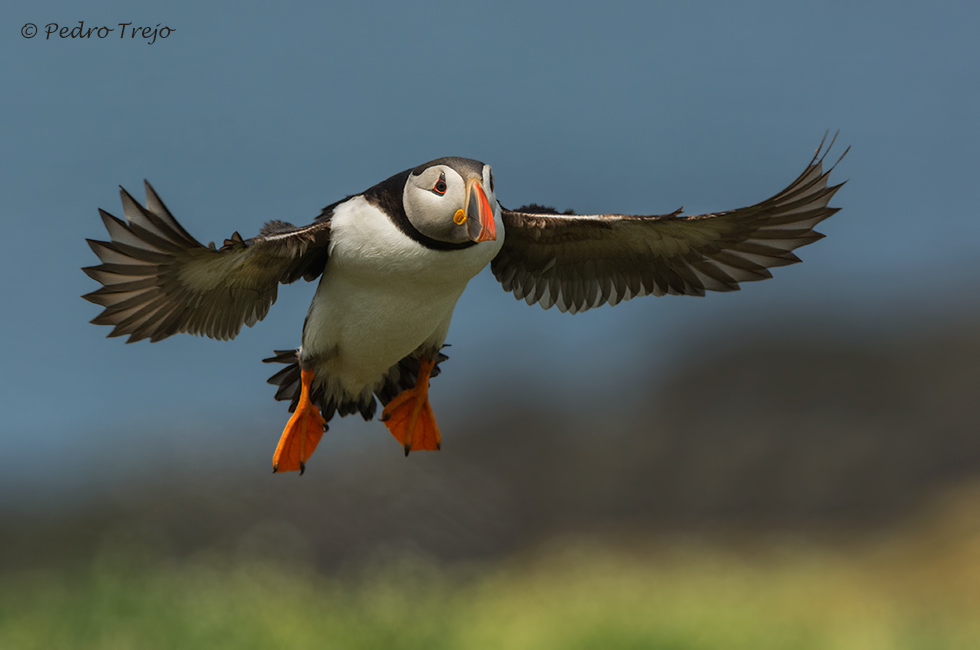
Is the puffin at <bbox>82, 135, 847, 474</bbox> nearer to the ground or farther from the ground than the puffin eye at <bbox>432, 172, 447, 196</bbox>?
nearer to the ground

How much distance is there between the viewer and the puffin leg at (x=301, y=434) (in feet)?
21.7

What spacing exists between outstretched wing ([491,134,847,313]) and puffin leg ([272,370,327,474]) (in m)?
1.93

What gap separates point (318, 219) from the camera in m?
6.36

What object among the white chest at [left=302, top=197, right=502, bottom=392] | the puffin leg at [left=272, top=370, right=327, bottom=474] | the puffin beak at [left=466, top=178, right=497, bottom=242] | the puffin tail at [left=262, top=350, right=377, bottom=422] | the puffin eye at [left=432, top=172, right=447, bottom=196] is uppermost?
the puffin eye at [left=432, top=172, right=447, bottom=196]

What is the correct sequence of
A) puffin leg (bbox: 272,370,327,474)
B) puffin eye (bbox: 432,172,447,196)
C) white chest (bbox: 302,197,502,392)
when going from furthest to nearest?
puffin leg (bbox: 272,370,327,474), white chest (bbox: 302,197,502,392), puffin eye (bbox: 432,172,447,196)

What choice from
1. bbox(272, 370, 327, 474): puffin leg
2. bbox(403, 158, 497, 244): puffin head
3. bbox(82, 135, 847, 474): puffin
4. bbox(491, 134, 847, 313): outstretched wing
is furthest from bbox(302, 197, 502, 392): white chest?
bbox(491, 134, 847, 313): outstretched wing

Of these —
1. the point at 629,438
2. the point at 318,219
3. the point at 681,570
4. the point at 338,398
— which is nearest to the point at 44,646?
the point at 338,398

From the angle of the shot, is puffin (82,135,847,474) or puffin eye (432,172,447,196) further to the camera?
puffin (82,135,847,474)

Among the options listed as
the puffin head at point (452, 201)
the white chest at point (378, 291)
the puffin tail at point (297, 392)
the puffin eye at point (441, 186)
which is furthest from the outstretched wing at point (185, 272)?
the puffin eye at point (441, 186)

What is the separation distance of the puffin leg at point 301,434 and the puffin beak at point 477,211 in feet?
6.94

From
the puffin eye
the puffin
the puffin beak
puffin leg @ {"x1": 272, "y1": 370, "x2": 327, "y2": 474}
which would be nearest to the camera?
the puffin beak

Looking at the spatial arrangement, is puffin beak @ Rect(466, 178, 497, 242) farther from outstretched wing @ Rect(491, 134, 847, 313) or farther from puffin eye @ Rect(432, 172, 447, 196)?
outstretched wing @ Rect(491, 134, 847, 313)

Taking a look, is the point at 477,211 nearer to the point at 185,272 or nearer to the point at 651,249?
the point at 185,272

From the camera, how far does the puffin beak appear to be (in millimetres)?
5250
